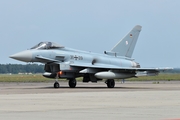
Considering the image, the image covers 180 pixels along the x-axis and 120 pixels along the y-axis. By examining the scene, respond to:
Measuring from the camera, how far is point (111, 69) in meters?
34.2

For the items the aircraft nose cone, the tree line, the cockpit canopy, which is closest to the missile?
the cockpit canopy

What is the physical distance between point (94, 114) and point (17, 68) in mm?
174553

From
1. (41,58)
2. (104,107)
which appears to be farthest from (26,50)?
(104,107)

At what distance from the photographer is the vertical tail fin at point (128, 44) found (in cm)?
3852

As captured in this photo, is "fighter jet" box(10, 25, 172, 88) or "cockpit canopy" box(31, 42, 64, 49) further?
"cockpit canopy" box(31, 42, 64, 49)

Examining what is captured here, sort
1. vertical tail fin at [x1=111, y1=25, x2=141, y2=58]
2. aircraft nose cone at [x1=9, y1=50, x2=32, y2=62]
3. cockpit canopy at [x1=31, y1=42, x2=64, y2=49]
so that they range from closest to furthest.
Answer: aircraft nose cone at [x1=9, y1=50, x2=32, y2=62] → cockpit canopy at [x1=31, y1=42, x2=64, y2=49] → vertical tail fin at [x1=111, y1=25, x2=141, y2=58]

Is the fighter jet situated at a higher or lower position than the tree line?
lower

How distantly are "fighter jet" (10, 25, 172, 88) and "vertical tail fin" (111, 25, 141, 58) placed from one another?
66.8 inches

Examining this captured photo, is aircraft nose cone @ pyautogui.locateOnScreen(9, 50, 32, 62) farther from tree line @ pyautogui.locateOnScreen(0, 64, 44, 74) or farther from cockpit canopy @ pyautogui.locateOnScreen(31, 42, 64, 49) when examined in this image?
tree line @ pyautogui.locateOnScreen(0, 64, 44, 74)

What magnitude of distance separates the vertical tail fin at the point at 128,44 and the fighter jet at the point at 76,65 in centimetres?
170

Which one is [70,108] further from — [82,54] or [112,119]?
[82,54]

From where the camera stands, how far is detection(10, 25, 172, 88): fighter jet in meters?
32.3

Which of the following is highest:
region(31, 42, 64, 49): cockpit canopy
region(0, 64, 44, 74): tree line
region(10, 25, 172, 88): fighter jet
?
region(0, 64, 44, 74): tree line

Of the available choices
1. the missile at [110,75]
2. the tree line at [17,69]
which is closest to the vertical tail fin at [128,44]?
the missile at [110,75]
